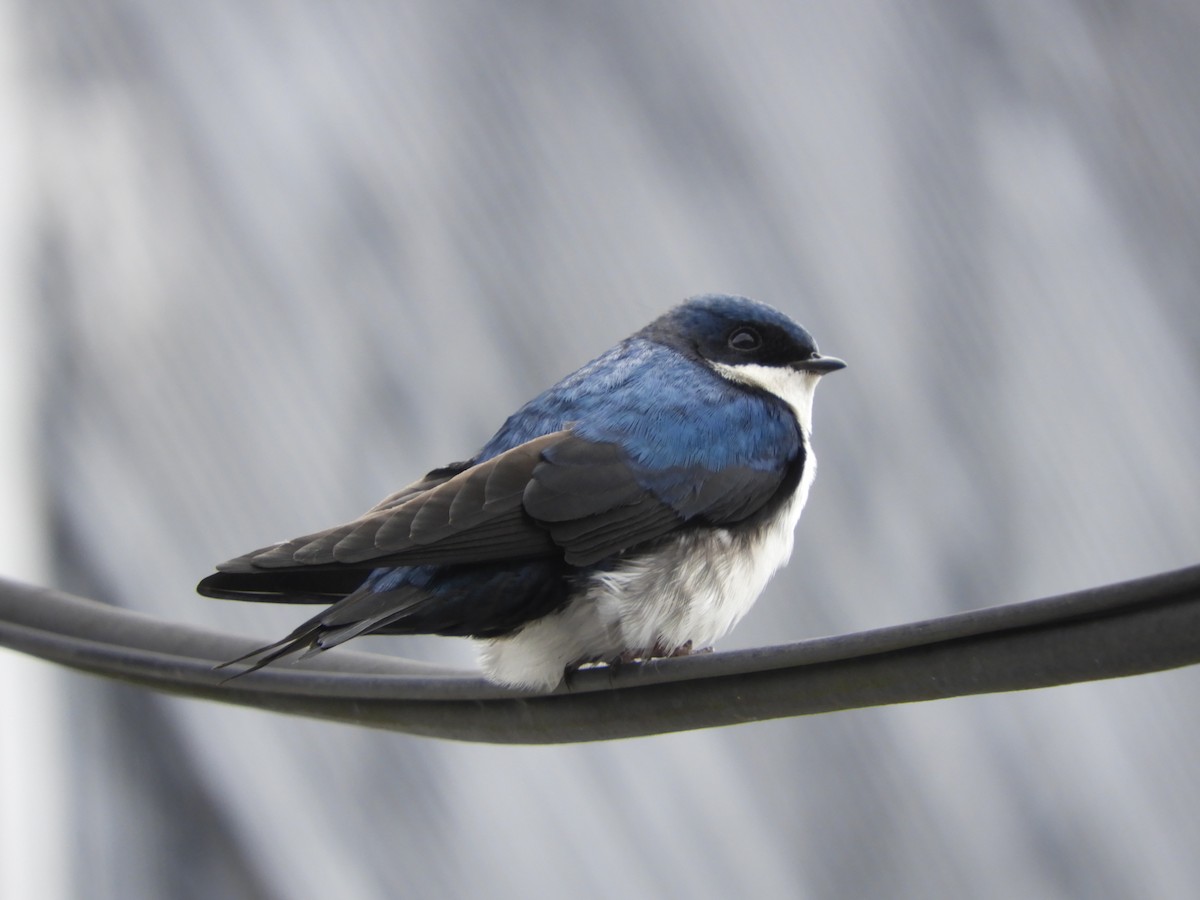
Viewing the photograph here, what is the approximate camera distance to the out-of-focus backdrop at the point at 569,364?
4262mm

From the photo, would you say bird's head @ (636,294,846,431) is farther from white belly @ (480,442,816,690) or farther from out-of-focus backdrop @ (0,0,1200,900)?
out-of-focus backdrop @ (0,0,1200,900)

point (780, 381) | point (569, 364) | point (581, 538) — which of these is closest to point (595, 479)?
point (581, 538)

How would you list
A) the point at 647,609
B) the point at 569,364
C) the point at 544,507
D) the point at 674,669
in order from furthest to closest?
the point at 569,364 < the point at 647,609 < the point at 544,507 < the point at 674,669

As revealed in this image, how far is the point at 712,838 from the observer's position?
454cm

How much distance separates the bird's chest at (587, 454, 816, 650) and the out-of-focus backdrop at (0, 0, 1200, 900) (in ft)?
7.97

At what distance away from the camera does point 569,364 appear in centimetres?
467

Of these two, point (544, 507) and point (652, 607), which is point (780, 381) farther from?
point (544, 507)

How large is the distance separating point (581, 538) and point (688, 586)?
0.75ft

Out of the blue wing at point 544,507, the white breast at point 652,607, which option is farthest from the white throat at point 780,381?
the white breast at point 652,607

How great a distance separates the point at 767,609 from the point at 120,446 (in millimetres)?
2285

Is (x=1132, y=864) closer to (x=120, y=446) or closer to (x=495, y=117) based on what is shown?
(x=495, y=117)

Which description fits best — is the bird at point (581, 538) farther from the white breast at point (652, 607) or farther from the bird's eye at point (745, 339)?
the bird's eye at point (745, 339)

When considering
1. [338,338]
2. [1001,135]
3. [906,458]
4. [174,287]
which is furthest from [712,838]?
[1001,135]

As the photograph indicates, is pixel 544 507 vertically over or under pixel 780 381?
over
